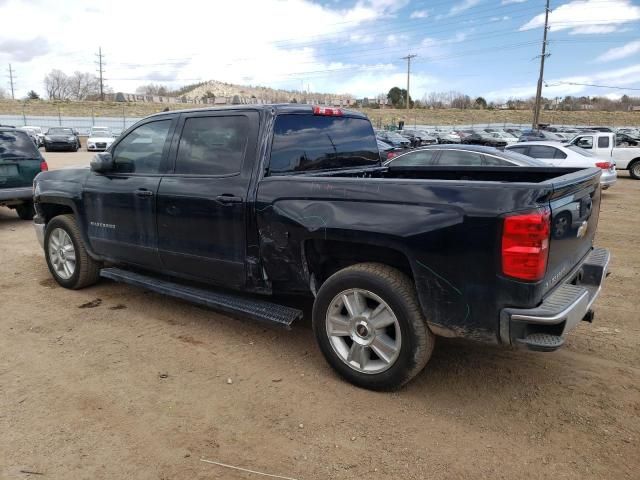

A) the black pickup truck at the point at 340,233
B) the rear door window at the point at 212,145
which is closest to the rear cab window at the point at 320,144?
the black pickup truck at the point at 340,233

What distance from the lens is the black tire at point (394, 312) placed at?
319 centimetres

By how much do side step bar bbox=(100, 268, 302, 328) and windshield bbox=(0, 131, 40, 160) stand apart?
18.5 feet

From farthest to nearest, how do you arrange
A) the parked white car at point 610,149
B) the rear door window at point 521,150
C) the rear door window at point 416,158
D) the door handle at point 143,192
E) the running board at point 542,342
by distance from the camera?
the parked white car at point 610,149, the rear door window at point 521,150, the rear door window at point 416,158, the door handle at point 143,192, the running board at point 542,342

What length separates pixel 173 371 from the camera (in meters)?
3.81

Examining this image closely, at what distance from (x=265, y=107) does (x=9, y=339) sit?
2.92m

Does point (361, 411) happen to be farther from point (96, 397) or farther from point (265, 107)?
point (265, 107)

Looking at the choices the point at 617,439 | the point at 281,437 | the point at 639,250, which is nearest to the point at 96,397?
the point at 281,437

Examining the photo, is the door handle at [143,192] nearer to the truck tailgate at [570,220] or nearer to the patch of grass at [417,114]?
the truck tailgate at [570,220]

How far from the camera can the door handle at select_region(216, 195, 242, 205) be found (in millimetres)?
3877

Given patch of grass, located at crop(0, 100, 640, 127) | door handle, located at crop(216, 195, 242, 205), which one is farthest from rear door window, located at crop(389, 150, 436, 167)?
patch of grass, located at crop(0, 100, 640, 127)

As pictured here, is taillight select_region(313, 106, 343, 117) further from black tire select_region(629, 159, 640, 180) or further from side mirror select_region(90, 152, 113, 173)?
black tire select_region(629, 159, 640, 180)

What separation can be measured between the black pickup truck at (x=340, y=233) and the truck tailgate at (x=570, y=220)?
20 mm

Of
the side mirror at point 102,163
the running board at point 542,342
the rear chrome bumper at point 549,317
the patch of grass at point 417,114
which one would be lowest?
the running board at point 542,342

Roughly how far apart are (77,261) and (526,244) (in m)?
4.58
